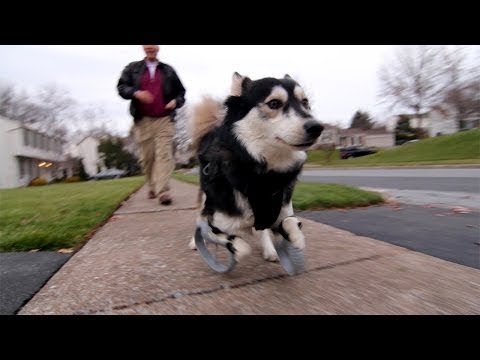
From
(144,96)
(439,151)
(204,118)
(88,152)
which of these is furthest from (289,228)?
(88,152)

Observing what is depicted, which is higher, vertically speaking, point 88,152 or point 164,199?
point 88,152

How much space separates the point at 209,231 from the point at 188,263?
0.30 m

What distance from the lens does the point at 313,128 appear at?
2.19 meters

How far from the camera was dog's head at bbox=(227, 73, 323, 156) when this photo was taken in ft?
7.36

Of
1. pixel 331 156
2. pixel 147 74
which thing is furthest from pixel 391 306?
pixel 331 156

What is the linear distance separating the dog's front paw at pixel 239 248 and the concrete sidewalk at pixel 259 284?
17 cm

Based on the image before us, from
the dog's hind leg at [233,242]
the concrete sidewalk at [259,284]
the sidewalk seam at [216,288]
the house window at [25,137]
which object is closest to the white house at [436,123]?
the house window at [25,137]

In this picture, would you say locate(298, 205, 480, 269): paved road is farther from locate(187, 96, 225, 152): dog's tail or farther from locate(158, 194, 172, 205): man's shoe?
locate(158, 194, 172, 205): man's shoe

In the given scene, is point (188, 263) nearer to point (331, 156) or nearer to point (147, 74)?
point (147, 74)

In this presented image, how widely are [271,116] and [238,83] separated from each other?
1.21 ft

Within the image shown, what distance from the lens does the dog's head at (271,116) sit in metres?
2.24

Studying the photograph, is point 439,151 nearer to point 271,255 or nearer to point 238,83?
point 271,255

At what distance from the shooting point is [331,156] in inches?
1864
